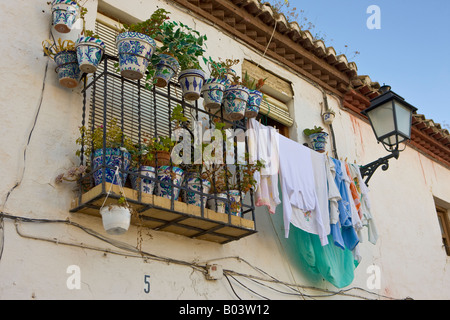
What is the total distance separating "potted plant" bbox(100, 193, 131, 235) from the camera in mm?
3852

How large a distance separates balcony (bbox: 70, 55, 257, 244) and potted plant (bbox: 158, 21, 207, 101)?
0.69 ft

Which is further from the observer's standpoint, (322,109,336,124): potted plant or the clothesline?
(322,109,336,124): potted plant

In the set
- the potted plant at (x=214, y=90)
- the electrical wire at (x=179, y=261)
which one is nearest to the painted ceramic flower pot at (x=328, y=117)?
the electrical wire at (x=179, y=261)

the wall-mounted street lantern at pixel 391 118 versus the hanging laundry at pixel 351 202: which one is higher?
the wall-mounted street lantern at pixel 391 118

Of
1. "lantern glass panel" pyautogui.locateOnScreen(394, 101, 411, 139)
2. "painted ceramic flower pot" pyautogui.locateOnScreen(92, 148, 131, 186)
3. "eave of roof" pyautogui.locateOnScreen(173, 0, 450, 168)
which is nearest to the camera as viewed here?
"painted ceramic flower pot" pyautogui.locateOnScreen(92, 148, 131, 186)

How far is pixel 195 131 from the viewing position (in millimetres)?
5043

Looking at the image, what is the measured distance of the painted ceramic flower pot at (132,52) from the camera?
4395 millimetres

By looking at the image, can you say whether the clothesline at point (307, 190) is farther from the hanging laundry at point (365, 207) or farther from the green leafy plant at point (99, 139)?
the green leafy plant at point (99, 139)

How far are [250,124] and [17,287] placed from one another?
2.69 m

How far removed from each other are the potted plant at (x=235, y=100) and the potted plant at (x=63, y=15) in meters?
1.51

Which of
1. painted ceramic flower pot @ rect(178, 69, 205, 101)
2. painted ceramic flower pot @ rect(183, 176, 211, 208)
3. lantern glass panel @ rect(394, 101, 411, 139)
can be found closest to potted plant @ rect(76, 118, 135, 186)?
painted ceramic flower pot @ rect(183, 176, 211, 208)

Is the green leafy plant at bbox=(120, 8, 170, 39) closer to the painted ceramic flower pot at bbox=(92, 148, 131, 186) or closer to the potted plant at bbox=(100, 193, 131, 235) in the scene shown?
the painted ceramic flower pot at bbox=(92, 148, 131, 186)

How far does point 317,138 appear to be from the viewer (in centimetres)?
669

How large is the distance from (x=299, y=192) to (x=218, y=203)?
3.53 ft
